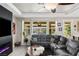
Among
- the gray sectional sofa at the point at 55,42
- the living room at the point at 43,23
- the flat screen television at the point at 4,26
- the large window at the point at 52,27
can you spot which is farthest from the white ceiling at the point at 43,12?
the gray sectional sofa at the point at 55,42

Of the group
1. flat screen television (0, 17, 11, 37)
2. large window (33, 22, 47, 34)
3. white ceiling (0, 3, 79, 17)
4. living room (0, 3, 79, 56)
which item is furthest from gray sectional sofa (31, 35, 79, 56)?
flat screen television (0, 17, 11, 37)

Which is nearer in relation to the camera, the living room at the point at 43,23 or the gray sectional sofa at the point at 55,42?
the living room at the point at 43,23

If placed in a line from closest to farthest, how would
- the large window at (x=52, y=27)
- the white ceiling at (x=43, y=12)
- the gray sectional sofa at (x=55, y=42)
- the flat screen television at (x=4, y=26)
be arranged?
the flat screen television at (x=4, y=26) → the white ceiling at (x=43, y=12) → the large window at (x=52, y=27) → the gray sectional sofa at (x=55, y=42)

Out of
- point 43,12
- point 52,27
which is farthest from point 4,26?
point 52,27

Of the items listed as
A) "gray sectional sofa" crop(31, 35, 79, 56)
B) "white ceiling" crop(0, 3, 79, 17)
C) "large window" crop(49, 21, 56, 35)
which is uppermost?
"white ceiling" crop(0, 3, 79, 17)

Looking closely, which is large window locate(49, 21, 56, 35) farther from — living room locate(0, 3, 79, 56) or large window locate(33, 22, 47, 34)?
large window locate(33, 22, 47, 34)

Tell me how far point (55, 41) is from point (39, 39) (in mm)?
355

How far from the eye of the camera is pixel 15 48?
2383mm

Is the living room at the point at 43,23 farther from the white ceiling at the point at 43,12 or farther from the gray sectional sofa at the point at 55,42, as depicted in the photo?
the gray sectional sofa at the point at 55,42

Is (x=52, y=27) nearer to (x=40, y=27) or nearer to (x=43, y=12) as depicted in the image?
(x=40, y=27)

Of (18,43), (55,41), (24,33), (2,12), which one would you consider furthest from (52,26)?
(2,12)

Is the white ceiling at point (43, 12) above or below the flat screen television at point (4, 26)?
above

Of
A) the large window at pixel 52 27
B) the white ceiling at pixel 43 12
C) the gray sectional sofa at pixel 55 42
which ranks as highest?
the white ceiling at pixel 43 12

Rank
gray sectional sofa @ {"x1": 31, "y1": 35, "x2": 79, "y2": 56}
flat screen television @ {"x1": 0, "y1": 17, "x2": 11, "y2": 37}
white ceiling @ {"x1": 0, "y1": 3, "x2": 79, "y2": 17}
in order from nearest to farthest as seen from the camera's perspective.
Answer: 1. flat screen television @ {"x1": 0, "y1": 17, "x2": 11, "y2": 37}
2. white ceiling @ {"x1": 0, "y1": 3, "x2": 79, "y2": 17}
3. gray sectional sofa @ {"x1": 31, "y1": 35, "x2": 79, "y2": 56}
